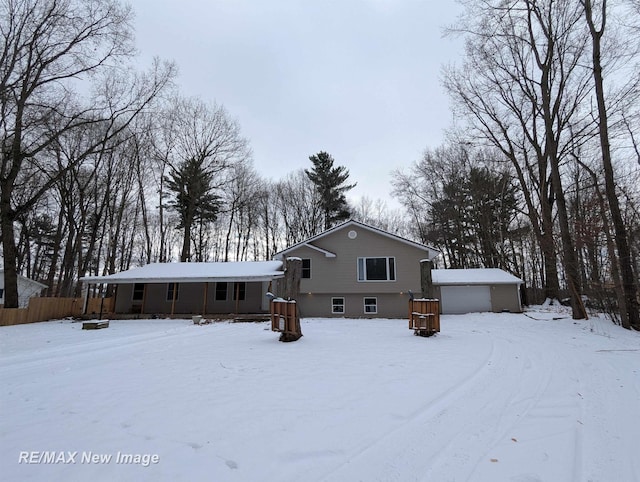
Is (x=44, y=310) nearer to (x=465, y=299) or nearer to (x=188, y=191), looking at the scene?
(x=188, y=191)

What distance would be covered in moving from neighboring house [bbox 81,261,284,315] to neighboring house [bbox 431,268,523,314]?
1038 centimetres

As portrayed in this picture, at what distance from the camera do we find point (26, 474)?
242cm

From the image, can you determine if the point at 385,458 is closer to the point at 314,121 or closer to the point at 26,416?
the point at 26,416

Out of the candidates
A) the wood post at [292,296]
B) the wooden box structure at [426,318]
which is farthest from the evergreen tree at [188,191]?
the wooden box structure at [426,318]

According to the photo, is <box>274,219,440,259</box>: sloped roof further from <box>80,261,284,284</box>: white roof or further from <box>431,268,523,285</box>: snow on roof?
<box>431,268,523,285</box>: snow on roof

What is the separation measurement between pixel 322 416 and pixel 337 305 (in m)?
14.4

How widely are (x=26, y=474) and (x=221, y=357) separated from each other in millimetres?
4194

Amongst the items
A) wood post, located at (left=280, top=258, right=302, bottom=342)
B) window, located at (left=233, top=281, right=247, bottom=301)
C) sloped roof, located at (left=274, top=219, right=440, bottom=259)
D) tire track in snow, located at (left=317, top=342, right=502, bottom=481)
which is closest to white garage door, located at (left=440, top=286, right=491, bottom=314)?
sloped roof, located at (left=274, top=219, right=440, bottom=259)

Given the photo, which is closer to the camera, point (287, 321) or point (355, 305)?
point (287, 321)

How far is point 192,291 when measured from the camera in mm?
19172

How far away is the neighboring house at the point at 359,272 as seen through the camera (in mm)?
17141

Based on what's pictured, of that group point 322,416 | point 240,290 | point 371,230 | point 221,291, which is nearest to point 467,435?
point 322,416

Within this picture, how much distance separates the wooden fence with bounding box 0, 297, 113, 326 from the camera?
1411 cm

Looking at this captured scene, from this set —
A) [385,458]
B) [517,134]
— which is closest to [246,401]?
[385,458]
